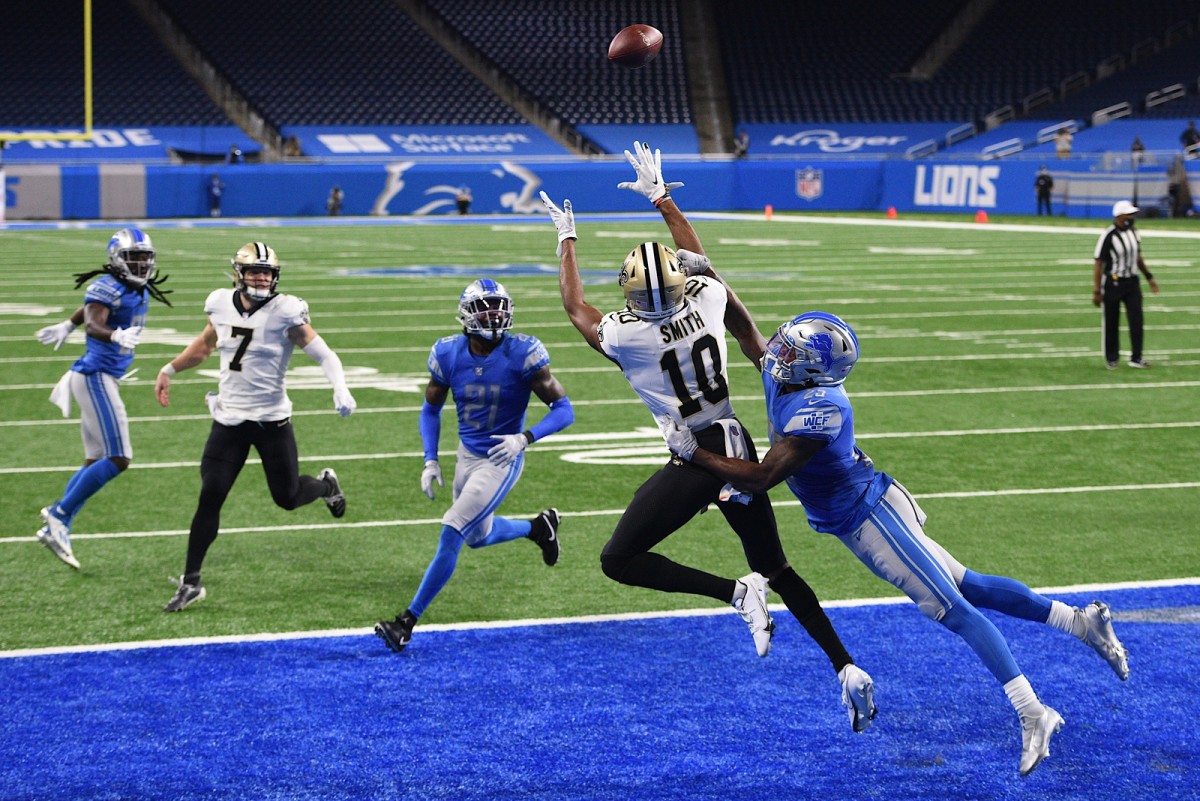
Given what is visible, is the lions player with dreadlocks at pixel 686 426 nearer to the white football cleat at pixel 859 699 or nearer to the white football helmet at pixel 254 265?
the white football cleat at pixel 859 699

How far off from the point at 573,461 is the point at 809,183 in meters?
38.1

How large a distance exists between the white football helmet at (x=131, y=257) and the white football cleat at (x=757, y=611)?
4.02 meters

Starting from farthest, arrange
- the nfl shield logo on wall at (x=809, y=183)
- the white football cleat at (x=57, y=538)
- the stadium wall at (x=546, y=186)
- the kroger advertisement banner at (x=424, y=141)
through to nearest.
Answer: the nfl shield logo on wall at (x=809, y=183)
the kroger advertisement banner at (x=424, y=141)
the stadium wall at (x=546, y=186)
the white football cleat at (x=57, y=538)

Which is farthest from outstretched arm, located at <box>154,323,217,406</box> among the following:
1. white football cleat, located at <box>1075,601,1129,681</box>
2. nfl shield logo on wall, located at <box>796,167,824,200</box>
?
nfl shield logo on wall, located at <box>796,167,824,200</box>

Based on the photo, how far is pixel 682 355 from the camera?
5.90m

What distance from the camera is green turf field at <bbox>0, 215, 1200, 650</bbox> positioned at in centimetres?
756

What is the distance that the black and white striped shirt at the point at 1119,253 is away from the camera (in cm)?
1473

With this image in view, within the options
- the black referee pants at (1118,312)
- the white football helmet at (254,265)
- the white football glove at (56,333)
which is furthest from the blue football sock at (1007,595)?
the black referee pants at (1118,312)

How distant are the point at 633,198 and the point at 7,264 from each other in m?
25.5

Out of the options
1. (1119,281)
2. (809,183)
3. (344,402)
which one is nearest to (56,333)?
(344,402)

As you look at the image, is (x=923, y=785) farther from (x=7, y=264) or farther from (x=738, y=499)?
(x=7, y=264)

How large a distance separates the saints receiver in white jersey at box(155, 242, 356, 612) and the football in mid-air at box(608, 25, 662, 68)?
202cm

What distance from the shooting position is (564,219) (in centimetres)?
Answer: 659

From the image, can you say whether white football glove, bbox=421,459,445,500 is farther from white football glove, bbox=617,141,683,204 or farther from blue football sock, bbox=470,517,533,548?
white football glove, bbox=617,141,683,204
